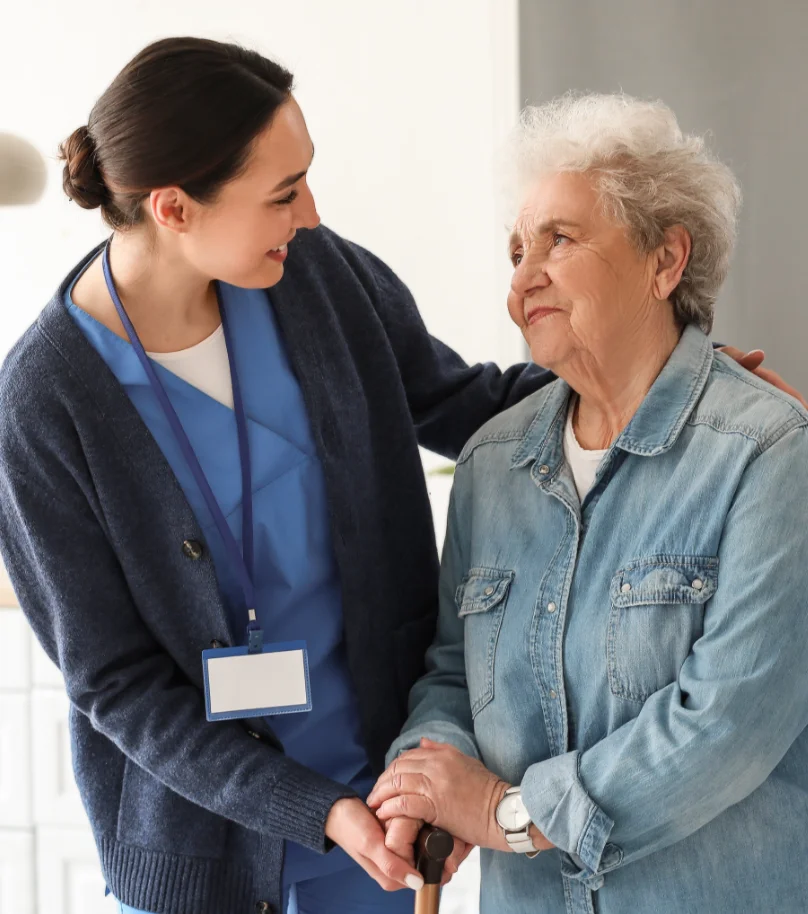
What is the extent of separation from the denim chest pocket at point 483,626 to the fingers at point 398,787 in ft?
0.41

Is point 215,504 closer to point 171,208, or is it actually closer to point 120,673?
point 120,673

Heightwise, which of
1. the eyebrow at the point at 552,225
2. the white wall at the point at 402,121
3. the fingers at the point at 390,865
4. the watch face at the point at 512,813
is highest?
the white wall at the point at 402,121

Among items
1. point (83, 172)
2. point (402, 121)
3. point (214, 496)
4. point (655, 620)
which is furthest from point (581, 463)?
point (402, 121)

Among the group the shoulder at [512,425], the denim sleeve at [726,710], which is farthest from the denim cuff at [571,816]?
the shoulder at [512,425]

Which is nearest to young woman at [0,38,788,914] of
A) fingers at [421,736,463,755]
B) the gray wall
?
fingers at [421,736,463,755]

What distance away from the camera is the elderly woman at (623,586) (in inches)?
45.4

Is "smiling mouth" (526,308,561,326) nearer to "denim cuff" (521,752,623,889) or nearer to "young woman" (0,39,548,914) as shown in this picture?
"young woman" (0,39,548,914)

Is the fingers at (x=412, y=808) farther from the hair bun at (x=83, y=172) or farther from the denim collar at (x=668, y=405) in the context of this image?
the hair bun at (x=83, y=172)

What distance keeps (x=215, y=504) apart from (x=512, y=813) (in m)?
0.51

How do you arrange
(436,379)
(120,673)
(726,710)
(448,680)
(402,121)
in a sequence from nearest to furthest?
(726,710) < (120,673) < (448,680) < (436,379) < (402,121)

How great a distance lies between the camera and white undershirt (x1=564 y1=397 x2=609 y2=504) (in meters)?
1.38

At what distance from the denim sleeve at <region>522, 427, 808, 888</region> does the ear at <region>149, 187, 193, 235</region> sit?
0.71m

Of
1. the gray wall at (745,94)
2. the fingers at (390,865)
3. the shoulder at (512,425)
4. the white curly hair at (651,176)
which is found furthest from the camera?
the gray wall at (745,94)

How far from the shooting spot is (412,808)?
4.20 feet
